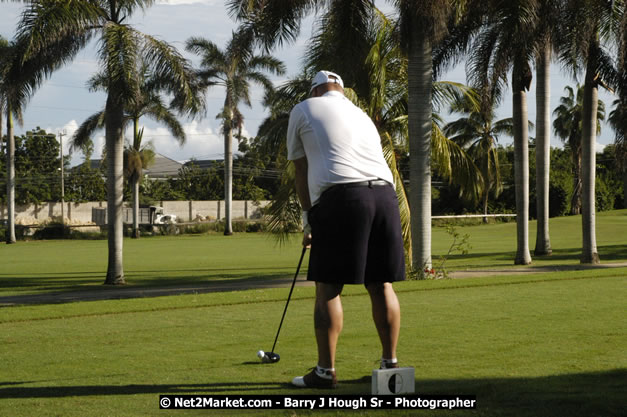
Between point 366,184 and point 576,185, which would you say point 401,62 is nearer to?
point 366,184

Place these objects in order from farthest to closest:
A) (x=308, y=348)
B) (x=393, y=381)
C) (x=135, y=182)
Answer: (x=135, y=182), (x=308, y=348), (x=393, y=381)

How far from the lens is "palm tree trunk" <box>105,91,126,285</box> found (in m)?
22.6

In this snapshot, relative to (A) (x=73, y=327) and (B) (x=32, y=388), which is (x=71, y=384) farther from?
(A) (x=73, y=327)

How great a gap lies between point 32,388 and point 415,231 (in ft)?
47.9

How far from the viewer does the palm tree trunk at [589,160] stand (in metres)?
24.5

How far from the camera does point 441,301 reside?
1077 centimetres

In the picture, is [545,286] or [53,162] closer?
[545,286]

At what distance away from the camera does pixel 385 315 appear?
5438mm

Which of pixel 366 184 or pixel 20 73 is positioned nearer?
pixel 366 184

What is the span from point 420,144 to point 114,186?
31.0ft

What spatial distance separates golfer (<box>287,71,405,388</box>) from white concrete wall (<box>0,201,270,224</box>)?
198 feet

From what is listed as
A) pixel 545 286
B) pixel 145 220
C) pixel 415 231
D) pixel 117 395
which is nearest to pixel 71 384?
pixel 117 395

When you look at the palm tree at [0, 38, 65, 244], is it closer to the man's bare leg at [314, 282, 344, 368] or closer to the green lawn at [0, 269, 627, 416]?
the green lawn at [0, 269, 627, 416]

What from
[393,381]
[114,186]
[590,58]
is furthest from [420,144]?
[393,381]
